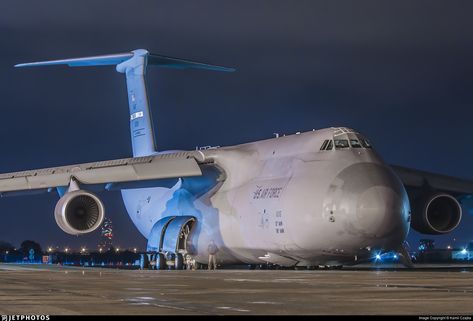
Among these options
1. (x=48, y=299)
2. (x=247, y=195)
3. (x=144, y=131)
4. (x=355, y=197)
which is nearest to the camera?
(x=48, y=299)

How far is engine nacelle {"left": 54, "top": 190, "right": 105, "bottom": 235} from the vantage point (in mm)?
25578

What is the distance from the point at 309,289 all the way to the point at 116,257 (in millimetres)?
62630

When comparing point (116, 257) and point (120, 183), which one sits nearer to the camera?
point (120, 183)

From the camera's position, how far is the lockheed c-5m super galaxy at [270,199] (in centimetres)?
2175

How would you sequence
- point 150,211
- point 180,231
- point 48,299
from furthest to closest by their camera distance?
point 150,211, point 180,231, point 48,299

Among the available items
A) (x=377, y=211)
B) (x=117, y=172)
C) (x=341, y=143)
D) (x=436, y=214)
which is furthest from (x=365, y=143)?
Result: (x=117, y=172)

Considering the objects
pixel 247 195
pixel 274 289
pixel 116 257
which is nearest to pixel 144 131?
pixel 247 195

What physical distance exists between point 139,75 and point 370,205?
53.0ft

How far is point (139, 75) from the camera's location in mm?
34688

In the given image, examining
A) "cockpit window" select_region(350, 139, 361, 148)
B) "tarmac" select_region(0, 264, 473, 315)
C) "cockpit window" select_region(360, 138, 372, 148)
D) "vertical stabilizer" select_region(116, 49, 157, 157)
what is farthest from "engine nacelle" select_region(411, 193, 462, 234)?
"tarmac" select_region(0, 264, 473, 315)

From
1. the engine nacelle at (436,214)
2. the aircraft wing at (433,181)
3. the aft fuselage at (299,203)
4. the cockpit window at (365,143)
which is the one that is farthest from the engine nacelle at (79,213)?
the engine nacelle at (436,214)

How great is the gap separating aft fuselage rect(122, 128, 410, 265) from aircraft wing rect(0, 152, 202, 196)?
893 mm

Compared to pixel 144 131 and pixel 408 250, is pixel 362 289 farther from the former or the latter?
pixel 144 131

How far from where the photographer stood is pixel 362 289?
12.7m
